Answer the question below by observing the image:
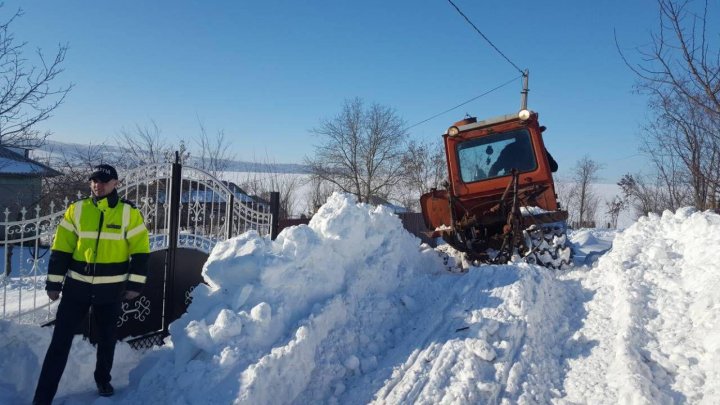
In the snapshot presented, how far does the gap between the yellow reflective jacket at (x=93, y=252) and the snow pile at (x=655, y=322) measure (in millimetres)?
3808

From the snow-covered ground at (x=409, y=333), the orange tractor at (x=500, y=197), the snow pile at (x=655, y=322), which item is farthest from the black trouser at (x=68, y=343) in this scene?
the orange tractor at (x=500, y=197)

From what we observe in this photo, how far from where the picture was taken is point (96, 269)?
12.7ft

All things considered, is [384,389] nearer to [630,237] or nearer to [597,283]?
[597,283]

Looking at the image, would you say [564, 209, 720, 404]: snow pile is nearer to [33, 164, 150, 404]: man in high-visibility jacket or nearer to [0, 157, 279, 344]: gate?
[33, 164, 150, 404]: man in high-visibility jacket

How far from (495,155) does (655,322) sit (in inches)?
139

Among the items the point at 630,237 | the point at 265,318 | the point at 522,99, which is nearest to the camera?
the point at 265,318

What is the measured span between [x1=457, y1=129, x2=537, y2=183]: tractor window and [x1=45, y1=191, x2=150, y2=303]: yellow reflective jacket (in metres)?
4.89

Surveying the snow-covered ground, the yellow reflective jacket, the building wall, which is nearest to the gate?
the snow-covered ground

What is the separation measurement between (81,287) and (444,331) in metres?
3.13

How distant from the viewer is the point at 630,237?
5391 millimetres

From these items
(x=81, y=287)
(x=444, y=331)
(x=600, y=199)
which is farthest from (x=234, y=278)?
(x=600, y=199)

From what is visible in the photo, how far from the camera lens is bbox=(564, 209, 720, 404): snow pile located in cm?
334

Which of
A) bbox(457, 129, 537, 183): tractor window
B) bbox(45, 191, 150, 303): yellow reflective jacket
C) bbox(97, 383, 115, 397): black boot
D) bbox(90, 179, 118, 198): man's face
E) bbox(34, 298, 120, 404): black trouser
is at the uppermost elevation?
bbox(457, 129, 537, 183): tractor window

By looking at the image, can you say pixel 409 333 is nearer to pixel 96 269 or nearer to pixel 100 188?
pixel 96 269
